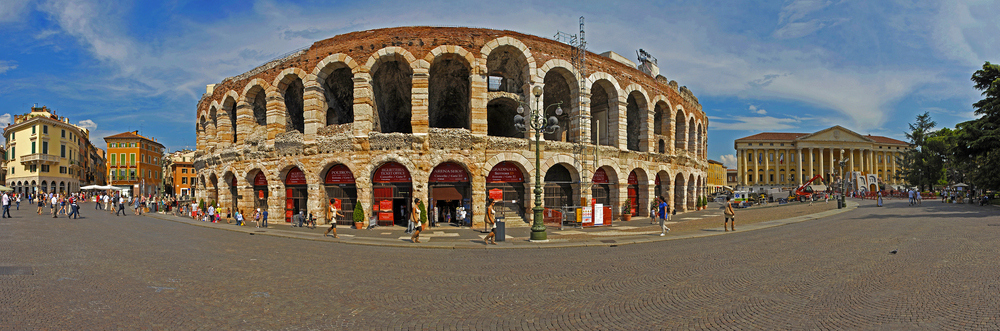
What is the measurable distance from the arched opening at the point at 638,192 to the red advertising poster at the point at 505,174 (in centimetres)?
919

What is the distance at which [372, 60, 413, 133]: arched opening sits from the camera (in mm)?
25500

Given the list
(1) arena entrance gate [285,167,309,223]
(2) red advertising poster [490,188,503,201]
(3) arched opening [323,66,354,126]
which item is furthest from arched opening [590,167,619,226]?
(1) arena entrance gate [285,167,309,223]

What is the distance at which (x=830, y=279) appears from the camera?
28.9 ft

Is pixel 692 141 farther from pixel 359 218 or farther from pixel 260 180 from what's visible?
pixel 260 180

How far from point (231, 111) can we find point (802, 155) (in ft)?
368

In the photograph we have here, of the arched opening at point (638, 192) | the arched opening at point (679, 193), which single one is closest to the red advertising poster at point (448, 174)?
the arched opening at point (638, 192)

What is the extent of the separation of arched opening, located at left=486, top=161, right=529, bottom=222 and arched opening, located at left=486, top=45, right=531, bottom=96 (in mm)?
4865

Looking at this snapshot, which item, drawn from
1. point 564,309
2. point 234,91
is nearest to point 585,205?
point 564,309

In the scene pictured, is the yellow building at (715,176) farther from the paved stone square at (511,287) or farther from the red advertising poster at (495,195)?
the paved stone square at (511,287)

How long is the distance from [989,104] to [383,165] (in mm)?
38615

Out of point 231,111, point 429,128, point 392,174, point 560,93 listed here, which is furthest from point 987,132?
point 231,111

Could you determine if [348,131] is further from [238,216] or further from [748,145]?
[748,145]

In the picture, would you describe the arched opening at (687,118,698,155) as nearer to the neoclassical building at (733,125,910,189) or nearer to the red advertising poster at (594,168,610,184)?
the red advertising poster at (594,168,610,184)

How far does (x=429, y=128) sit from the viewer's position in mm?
22328
